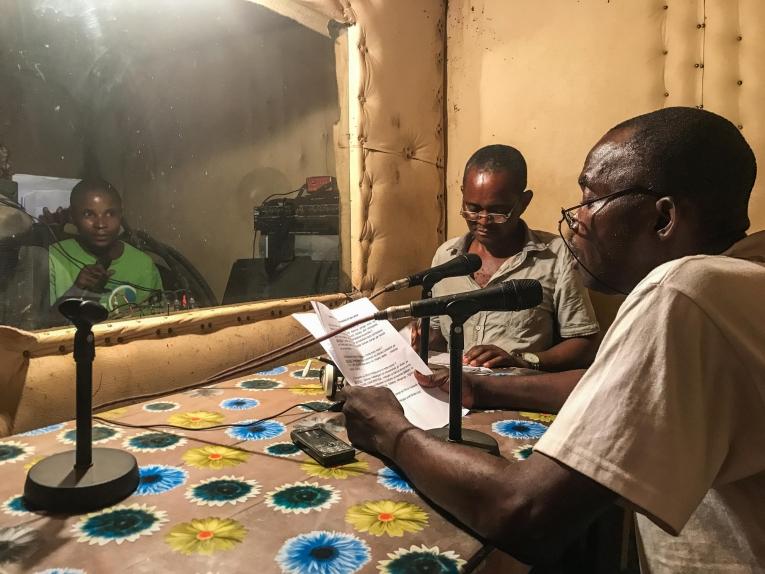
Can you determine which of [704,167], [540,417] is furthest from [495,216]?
[704,167]

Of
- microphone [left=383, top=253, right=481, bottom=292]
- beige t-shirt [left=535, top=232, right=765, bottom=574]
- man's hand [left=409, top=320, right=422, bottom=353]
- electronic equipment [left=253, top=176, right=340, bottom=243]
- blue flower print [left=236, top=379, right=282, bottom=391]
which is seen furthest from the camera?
electronic equipment [left=253, top=176, right=340, bottom=243]

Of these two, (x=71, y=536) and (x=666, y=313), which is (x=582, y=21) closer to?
(x=666, y=313)

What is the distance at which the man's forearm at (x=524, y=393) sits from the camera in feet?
4.33

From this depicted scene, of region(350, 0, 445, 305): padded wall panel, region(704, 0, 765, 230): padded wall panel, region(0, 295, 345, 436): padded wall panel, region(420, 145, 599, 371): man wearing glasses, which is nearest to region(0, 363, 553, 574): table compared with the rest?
region(0, 295, 345, 436): padded wall panel

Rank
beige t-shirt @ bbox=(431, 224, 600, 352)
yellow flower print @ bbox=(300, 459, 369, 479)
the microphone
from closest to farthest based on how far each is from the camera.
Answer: yellow flower print @ bbox=(300, 459, 369, 479) < the microphone < beige t-shirt @ bbox=(431, 224, 600, 352)

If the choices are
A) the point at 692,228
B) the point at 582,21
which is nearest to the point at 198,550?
the point at 692,228

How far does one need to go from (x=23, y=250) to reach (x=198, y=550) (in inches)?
41.9

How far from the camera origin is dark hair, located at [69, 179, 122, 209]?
5.01 feet

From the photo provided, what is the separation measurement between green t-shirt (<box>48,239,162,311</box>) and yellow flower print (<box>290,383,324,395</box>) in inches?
22.0

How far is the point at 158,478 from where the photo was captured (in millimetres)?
916

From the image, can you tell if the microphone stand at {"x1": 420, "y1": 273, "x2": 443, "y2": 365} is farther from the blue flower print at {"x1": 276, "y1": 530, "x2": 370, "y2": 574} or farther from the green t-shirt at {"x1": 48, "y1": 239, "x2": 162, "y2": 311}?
the green t-shirt at {"x1": 48, "y1": 239, "x2": 162, "y2": 311}

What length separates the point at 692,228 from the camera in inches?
32.4

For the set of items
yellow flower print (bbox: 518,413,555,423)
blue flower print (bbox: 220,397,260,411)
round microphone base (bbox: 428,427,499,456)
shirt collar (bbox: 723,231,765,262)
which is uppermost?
shirt collar (bbox: 723,231,765,262)

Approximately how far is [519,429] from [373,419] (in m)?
0.37
